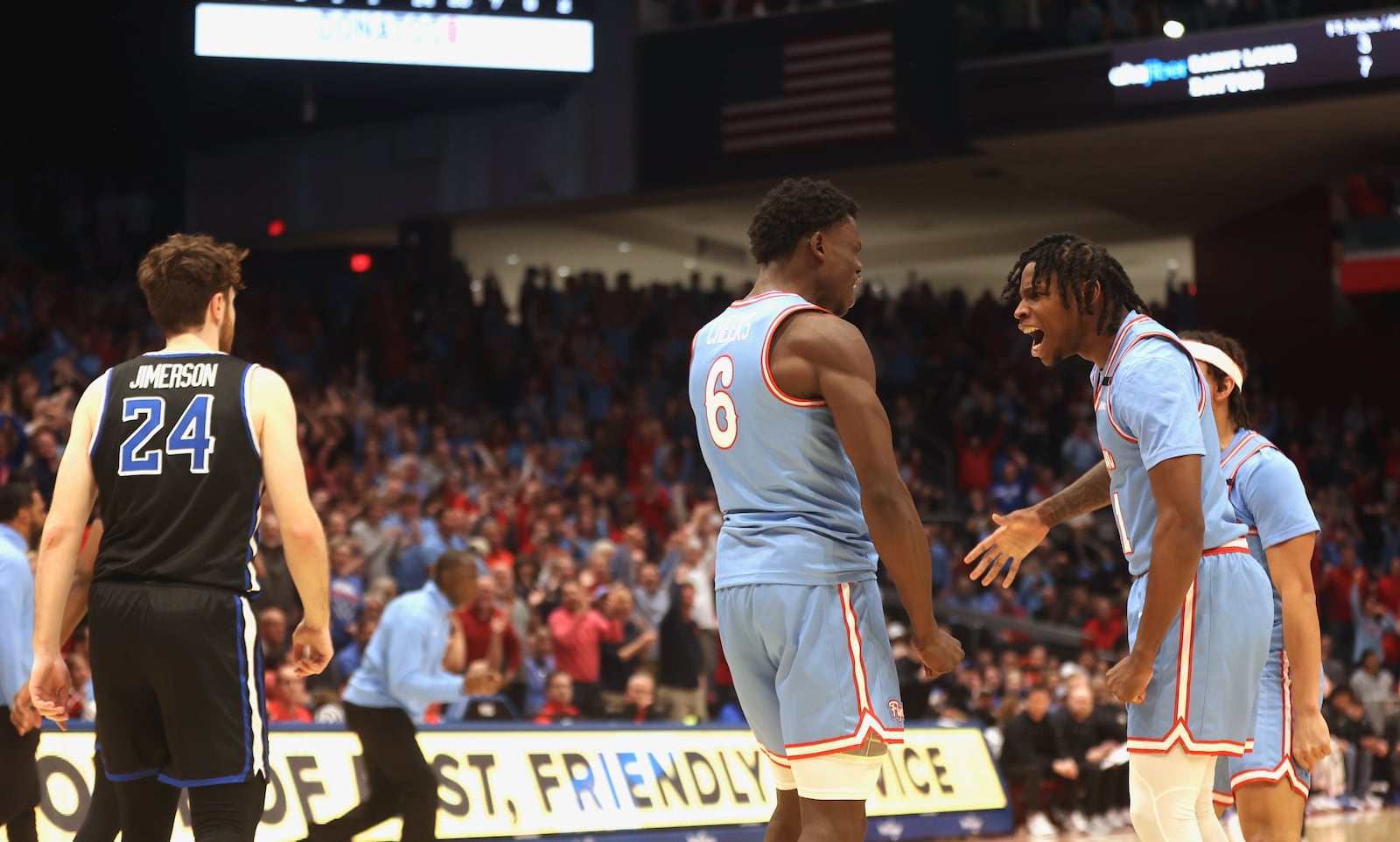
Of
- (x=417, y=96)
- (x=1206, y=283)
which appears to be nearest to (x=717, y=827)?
(x=417, y=96)

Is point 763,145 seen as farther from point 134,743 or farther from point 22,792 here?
point 134,743

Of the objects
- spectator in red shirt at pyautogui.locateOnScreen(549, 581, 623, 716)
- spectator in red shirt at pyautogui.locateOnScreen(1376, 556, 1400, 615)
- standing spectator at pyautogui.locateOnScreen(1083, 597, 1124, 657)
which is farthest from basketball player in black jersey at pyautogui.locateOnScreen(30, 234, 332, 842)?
spectator in red shirt at pyautogui.locateOnScreen(1376, 556, 1400, 615)

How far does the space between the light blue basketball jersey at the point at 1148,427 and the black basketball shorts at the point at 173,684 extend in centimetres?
226

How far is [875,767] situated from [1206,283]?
2005 centimetres

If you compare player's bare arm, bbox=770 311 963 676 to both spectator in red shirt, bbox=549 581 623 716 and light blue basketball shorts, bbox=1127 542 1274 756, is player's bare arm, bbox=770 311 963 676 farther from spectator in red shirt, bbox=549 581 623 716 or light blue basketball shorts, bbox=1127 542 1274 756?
spectator in red shirt, bbox=549 581 623 716

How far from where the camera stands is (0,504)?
20.6 feet

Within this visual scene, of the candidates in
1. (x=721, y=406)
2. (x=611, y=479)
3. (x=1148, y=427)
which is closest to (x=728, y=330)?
(x=721, y=406)

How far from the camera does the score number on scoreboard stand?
15398 millimetres

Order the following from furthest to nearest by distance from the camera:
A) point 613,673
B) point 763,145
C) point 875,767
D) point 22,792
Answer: point 763,145 → point 613,673 → point 22,792 → point 875,767

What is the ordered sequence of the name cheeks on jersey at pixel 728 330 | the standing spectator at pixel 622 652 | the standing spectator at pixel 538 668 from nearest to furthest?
1. the name cheeks on jersey at pixel 728 330
2. the standing spectator at pixel 538 668
3. the standing spectator at pixel 622 652

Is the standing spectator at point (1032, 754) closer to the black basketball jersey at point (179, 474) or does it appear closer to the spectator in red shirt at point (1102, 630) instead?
the spectator in red shirt at point (1102, 630)

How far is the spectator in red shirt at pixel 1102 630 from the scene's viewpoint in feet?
51.4

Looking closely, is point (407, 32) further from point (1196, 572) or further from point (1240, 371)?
point (1196, 572)

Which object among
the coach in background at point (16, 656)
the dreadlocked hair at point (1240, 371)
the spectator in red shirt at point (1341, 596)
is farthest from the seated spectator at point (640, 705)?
→ the spectator in red shirt at point (1341, 596)
